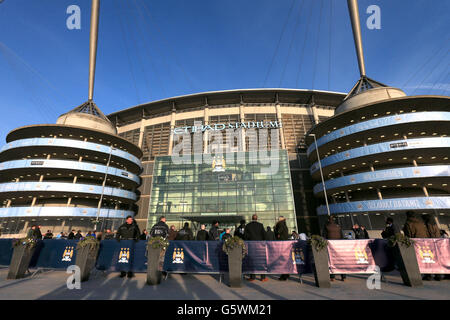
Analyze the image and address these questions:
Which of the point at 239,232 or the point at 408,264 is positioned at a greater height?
the point at 239,232

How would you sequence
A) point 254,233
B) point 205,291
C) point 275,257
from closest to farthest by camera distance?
point 205,291 < point 275,257 < point 254,233

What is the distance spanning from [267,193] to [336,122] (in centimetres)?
1545

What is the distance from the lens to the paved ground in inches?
187

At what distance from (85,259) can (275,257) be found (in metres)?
6.61

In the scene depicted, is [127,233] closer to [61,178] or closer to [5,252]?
[5,252]

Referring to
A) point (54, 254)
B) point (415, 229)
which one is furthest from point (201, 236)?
point (415, 229)

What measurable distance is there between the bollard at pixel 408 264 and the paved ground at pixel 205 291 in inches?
9.4

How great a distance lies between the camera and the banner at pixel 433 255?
633 cm

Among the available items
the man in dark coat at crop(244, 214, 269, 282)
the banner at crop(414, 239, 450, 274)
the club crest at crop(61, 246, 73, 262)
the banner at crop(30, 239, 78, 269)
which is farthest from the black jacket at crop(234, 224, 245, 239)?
the club crest at crop(61, 246, 73, 262)

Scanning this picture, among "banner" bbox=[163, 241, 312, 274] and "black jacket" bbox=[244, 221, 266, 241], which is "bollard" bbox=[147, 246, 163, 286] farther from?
"black jacket" bbox=[244, 221, 266, 241]

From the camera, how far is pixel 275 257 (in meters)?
6.88

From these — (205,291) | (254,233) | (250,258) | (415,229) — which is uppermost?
(415,229)

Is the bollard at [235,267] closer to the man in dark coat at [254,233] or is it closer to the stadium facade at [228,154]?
the man in dark coat at [254,233]
